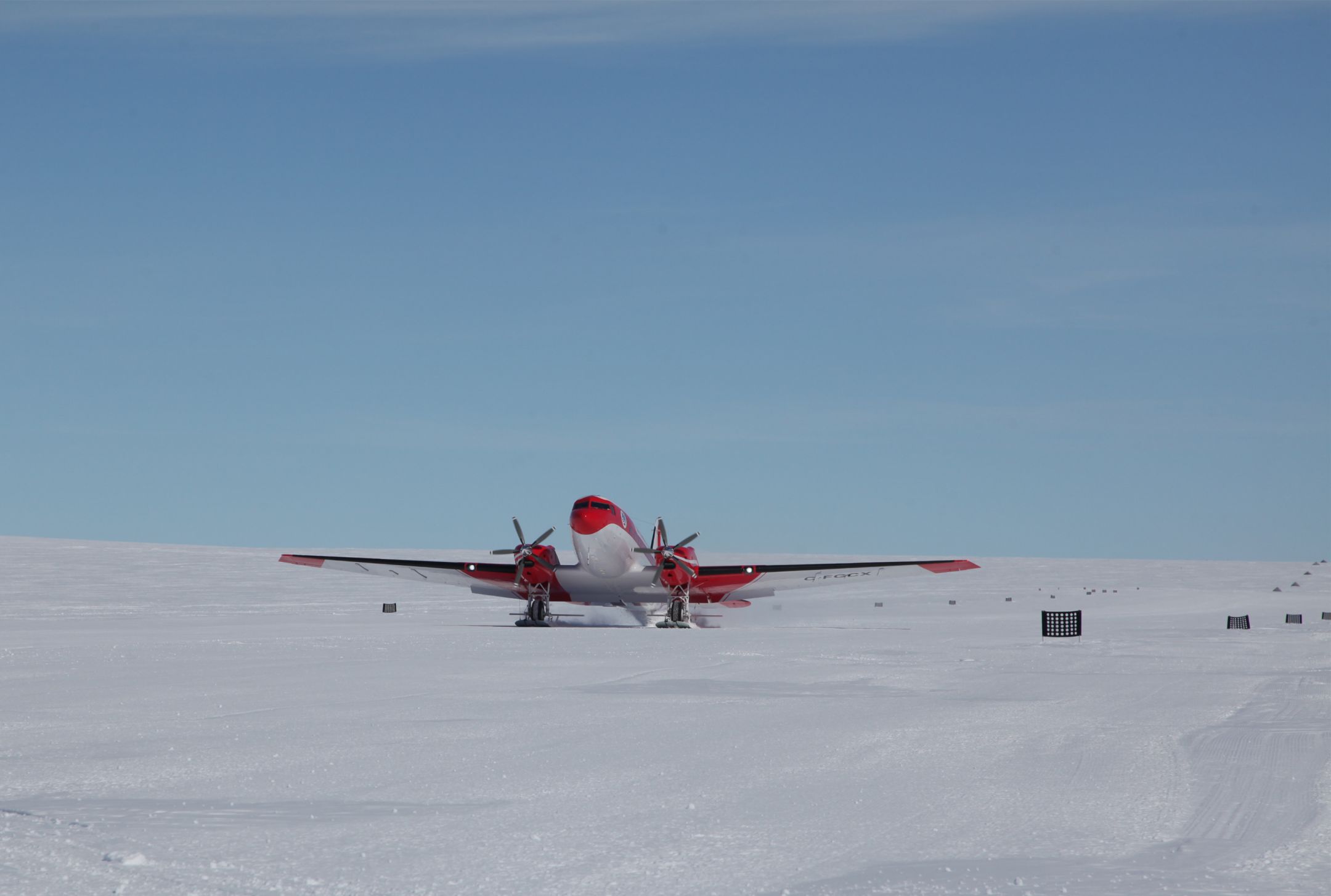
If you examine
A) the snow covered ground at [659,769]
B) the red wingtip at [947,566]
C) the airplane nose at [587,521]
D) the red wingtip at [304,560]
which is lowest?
the snow covered ground at [659,769]

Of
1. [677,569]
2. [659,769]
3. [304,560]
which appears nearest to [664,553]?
[677,569]

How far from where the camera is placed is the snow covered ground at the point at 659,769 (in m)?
7.32

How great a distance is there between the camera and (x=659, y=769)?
1107 cm

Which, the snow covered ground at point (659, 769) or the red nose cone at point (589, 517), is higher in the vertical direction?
the red nose cone at point (589, 517)

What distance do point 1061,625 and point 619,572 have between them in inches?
608

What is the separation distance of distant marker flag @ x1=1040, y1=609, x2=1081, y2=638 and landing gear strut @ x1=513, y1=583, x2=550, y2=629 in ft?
54.8

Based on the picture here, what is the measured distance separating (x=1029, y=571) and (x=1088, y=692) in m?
98.5

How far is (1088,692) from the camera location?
18.4 meters

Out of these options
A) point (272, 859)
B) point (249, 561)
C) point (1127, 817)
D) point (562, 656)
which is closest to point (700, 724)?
point (1127, 817)

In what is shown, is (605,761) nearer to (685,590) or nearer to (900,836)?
(900,836)

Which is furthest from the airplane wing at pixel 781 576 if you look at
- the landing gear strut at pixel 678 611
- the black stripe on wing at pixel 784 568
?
the landing gear strut at pixel 678 611

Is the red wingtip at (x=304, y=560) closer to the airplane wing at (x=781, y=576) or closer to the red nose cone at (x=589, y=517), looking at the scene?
the red nose cone at (x=589, y=517)

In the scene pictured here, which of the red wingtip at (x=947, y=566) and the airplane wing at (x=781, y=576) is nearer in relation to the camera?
the red wingtip at (x=947, y=566)

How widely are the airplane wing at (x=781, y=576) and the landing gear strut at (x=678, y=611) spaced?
4.53 ft
